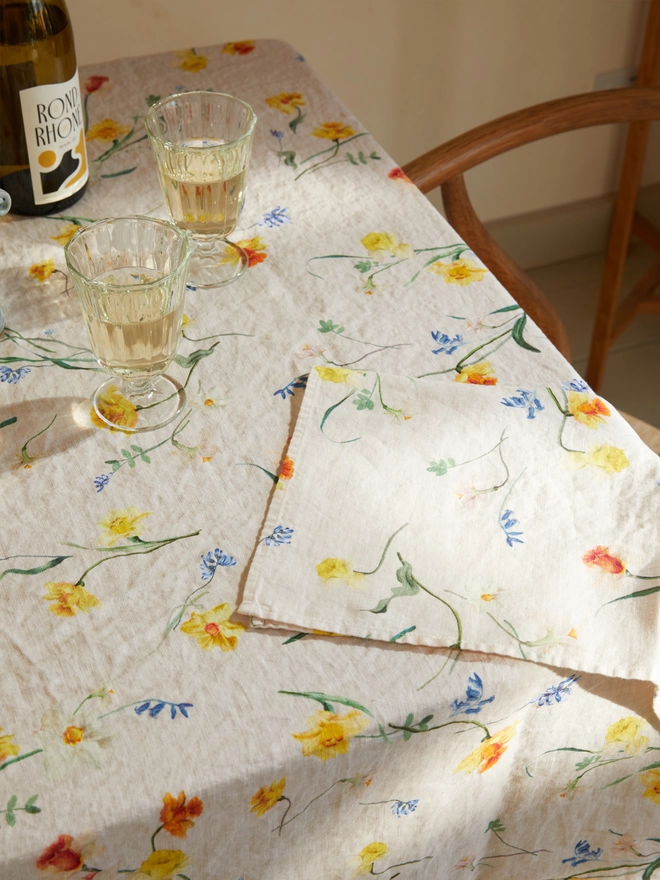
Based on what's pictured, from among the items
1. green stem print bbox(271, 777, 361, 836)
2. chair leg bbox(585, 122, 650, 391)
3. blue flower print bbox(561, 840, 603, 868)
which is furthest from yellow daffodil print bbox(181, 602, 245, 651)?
chair leg bbox(585, 122, 650, 391)

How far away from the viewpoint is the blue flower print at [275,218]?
0.91 metres

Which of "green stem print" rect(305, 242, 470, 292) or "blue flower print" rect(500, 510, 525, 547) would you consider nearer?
"blue flower print" rect(500, 510, 525, 547)

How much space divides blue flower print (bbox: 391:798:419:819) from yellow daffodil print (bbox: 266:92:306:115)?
76cm

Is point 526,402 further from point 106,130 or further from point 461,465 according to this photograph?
point 106,130

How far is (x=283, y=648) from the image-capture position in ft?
1.91

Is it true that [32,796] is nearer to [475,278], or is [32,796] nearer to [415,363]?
[415,363]

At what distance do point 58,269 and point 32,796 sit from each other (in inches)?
19.6

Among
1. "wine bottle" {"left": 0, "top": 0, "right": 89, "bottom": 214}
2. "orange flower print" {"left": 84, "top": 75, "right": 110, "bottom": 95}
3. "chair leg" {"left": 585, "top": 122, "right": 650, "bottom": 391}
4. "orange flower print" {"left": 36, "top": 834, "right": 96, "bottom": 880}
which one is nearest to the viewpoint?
"orange flower print" {"left": 36, "top": 834, "right": 96, "bottom": 880}

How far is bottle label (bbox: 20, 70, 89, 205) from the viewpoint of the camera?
804 mm

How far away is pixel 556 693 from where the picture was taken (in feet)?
1.95

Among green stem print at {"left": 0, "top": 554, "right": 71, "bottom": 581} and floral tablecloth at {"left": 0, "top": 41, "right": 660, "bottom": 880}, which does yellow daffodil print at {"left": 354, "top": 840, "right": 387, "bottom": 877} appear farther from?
green stem print at {"left": 0, "top": 554, "right": 71, "bottom": 581}

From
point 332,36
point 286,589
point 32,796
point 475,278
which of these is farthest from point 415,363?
point 332,36

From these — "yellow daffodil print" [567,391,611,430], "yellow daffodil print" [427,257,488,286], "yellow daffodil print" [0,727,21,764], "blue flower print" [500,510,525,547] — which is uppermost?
"yellow daffodil print" [427,257,488,286]

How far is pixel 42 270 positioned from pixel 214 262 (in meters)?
0.16
